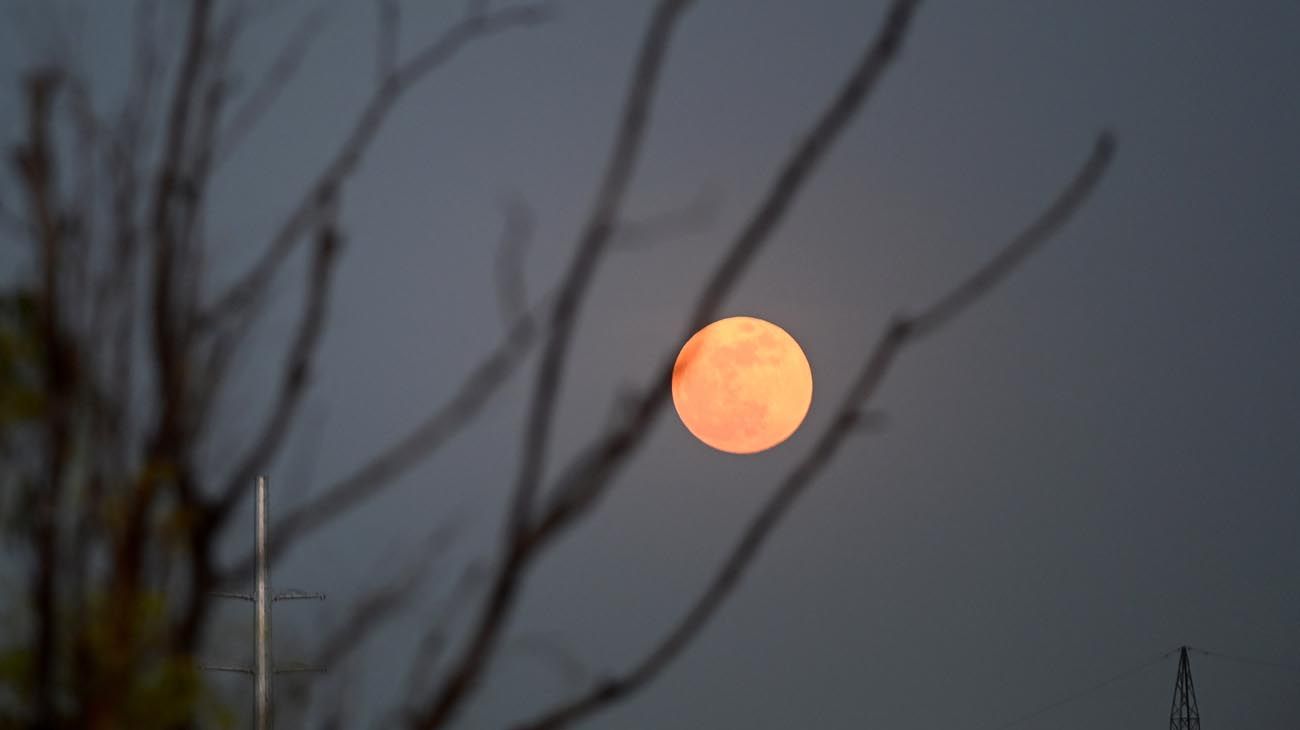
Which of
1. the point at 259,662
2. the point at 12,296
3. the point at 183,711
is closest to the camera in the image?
the point at 183,711

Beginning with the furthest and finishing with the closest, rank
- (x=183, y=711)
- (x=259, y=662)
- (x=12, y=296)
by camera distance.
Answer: (x=259, y=662) < (x=12, y=296) < (x=183, y=711)

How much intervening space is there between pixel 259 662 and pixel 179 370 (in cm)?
1435

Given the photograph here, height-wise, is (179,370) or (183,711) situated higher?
(179,370)

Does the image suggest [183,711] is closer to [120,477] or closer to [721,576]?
[120,477]

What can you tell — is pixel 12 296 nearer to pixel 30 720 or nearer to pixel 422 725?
pixel 30 720

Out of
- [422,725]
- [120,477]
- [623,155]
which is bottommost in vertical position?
[422,725]

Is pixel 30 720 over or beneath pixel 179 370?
beneath

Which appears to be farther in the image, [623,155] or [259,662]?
[259,662]

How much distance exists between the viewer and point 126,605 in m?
0.79

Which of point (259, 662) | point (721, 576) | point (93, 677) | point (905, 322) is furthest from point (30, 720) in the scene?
point (259, 662)

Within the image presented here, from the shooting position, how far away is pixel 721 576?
2.47ft

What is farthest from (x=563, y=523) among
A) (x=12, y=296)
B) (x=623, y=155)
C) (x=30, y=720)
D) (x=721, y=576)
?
(x=12, y=296)

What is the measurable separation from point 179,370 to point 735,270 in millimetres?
330

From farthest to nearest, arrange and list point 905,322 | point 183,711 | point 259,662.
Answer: point 259,662, point 183,711, point 905,322
